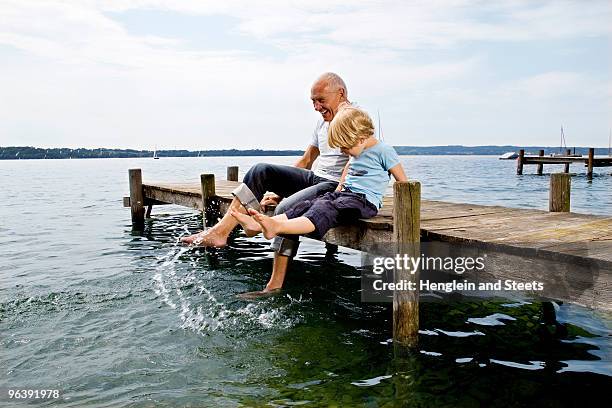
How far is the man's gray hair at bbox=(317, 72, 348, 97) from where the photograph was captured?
618 cm

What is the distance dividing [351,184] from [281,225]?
3.33 ft

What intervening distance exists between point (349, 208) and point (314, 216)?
423 millimetres

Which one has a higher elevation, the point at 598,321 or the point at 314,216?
the point at 314,216

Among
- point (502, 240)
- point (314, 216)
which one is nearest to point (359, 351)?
point (314, 216)

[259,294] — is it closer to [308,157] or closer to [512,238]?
[308,157]

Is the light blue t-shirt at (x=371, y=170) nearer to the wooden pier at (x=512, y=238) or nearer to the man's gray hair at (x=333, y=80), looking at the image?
the wooden pier at (x=512, y=238)

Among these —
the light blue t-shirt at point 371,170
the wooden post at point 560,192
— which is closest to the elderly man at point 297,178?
the light blue t-shirt at point 371,170

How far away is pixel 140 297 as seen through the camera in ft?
24.3

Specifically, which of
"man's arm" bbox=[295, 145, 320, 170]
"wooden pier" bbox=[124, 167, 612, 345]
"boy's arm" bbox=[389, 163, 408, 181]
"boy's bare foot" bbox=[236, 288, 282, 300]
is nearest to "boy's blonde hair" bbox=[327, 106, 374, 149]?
"boy's arm" bbox=[389, 163, 408, 181]

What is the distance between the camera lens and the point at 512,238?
458 cm

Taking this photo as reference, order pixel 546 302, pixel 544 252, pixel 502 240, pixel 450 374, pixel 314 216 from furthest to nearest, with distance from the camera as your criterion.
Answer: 1. pixel 546 302
2. pixel 314 216
3. pixel 450 374
4. pixel 502 240
5. pixel 544 252

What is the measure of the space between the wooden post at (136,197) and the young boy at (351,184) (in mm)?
8661

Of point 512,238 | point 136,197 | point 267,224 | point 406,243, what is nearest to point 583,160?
point 136,197

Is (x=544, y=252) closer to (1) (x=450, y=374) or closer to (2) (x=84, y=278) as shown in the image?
(1) (x=450, y=374)
